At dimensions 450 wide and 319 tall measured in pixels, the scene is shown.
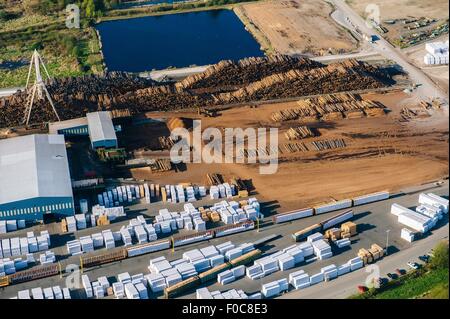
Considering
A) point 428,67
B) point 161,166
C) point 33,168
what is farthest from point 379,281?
point 428,67

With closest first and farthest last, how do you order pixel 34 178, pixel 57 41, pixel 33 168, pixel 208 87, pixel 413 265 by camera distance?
1. pixel 413 265
2. pixel 34 178
3. pixel 33 168
4. pixel 208 87
5. pixel 57 41

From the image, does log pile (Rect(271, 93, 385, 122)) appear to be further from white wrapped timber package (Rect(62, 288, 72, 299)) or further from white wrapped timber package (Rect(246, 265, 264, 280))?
white wrapped timber package (Rect(62, 288, 72, 299))

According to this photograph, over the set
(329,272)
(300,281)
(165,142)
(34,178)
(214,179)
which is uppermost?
(165,142)

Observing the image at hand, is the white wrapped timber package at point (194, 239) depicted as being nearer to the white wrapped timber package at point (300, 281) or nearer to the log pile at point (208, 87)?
the white wrapped timber package at point (300, 281)

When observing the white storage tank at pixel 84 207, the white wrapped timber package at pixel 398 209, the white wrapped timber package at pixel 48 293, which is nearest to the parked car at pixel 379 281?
the white wrapped timber package at pixel 398 209

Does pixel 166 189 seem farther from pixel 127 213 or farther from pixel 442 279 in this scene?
pixel 442 279

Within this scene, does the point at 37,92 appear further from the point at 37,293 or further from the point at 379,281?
the point at 379,281

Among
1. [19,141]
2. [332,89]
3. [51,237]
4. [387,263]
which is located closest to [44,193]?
[51,237]
